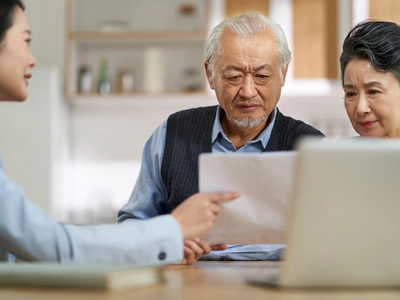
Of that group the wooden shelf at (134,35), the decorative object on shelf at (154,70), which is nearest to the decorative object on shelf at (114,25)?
the wooden shelf at (134,35)

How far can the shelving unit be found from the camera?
4457 millimetres

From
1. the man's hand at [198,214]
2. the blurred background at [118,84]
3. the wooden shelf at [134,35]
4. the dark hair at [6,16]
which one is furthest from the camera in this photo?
the wooden shelf at [134,35]

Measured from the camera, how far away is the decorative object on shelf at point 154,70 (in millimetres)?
4494

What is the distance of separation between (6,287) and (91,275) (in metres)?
0.18

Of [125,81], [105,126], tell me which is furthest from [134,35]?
[105,126]

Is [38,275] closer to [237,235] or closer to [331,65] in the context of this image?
[237,235]

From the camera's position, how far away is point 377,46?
6.97 ft

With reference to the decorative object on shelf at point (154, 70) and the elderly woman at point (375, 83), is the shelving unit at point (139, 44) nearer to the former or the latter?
the decorative object on shelf at point (154, 70)

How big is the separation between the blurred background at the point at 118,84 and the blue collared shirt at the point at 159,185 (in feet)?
6.76

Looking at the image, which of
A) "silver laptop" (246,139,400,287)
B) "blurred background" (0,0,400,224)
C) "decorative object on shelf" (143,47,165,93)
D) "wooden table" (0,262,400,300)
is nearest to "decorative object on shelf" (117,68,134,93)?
"blurred background" (0,0,400,224)

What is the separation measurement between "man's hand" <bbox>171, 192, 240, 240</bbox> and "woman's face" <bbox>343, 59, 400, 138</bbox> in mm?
809

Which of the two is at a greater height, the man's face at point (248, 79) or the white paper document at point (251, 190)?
the man's face at point (248, 79)

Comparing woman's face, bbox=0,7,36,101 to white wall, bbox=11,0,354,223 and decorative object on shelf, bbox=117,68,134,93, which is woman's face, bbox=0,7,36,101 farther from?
decorative object on shelf, bbox=117,68,134,93

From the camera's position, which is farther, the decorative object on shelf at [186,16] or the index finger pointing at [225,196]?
the decorative object on shelf at [186,16]
